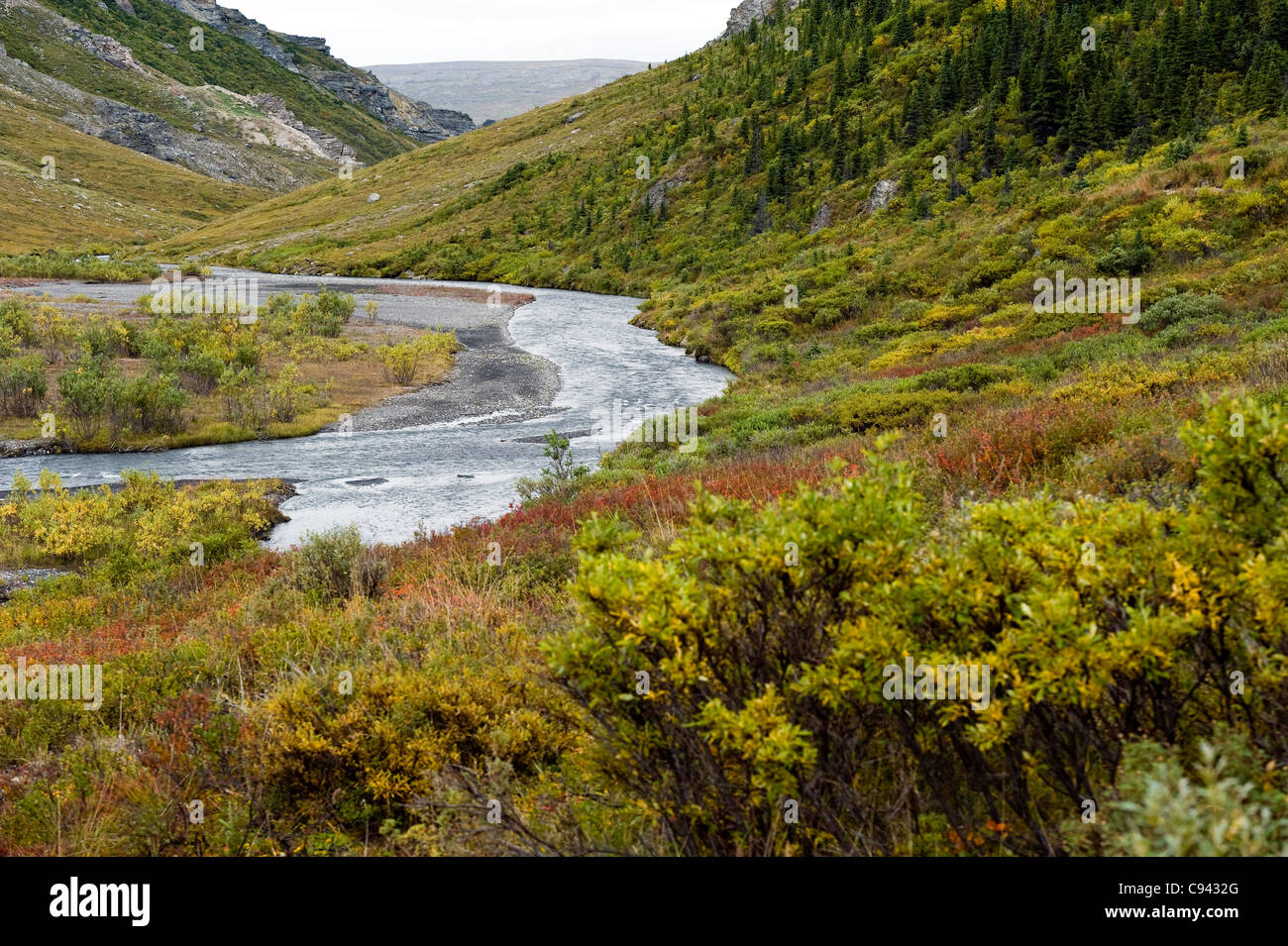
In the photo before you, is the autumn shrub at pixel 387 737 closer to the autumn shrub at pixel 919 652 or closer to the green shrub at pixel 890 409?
the autumn shrub at pixel 919 652

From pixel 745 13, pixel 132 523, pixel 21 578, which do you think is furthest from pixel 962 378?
pixel 745 13

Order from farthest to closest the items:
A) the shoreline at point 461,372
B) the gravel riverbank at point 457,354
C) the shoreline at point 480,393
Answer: the gravel riverbank at point 457,354 < the shoreline at point 480,393 < the shoreline at point 461,372

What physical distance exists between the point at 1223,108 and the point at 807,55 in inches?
1710

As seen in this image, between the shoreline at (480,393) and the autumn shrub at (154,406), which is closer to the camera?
the autumn shrub at (154,406)

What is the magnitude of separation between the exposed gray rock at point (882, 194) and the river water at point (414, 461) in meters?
23.7

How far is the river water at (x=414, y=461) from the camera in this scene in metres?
16.8

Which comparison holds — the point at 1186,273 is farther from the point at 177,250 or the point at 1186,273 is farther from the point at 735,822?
the point at 177,250

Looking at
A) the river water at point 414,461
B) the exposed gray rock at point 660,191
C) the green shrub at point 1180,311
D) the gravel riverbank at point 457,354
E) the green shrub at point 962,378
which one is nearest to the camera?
the river water at point 414,461

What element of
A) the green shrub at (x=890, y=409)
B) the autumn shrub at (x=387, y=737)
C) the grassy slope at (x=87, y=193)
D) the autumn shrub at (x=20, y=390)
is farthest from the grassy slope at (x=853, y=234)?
the autumn shrub at (x=20, y=390)

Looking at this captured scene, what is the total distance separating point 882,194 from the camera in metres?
50.5

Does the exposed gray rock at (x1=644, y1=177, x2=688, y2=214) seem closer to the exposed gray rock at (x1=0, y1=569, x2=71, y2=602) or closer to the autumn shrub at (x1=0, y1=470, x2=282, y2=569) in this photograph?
the autumn shrub at (x1=0, y1=470, x2=282, y2=569)

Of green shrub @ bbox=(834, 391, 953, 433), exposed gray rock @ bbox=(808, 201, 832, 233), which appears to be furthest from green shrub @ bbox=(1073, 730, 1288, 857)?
exposed gray rock @ bbox=(808, 201, 832, 233)
